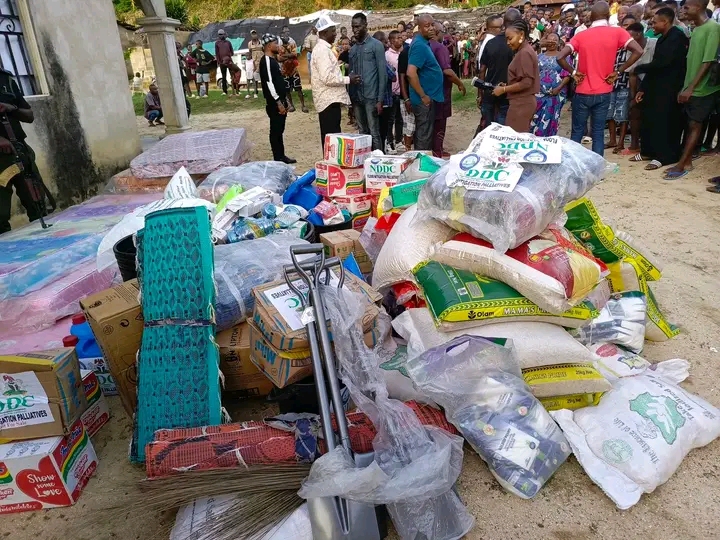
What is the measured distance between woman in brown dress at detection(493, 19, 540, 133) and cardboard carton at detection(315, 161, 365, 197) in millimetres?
1984

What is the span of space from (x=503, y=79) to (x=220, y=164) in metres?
3.12

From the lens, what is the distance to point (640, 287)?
99.8 inches

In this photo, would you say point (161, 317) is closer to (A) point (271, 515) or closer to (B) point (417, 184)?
(A) point (271, 515)

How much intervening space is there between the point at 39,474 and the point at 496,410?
5.39 ft

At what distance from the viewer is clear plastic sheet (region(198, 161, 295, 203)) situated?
397 cm

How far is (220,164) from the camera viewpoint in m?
4.93

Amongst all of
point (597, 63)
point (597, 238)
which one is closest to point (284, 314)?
point (597, 238)

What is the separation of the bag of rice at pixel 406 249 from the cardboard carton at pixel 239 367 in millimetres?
746

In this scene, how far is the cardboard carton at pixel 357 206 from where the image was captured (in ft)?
12.0

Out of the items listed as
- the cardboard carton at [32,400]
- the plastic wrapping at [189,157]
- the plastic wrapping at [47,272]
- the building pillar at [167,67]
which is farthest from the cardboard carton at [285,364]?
the building pillar at [167,67]

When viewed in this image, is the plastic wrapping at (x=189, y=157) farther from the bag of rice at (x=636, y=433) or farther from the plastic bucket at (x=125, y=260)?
the bag of rice at (x=636, y=433)

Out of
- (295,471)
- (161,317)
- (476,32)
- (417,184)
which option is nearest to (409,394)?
(295,471)

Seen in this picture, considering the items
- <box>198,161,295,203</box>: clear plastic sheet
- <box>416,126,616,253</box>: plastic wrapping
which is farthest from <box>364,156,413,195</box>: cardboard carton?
<box>416,126,616,253</box>: plastic wrapping

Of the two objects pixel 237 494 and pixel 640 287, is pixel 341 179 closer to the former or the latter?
pixel 640 287
